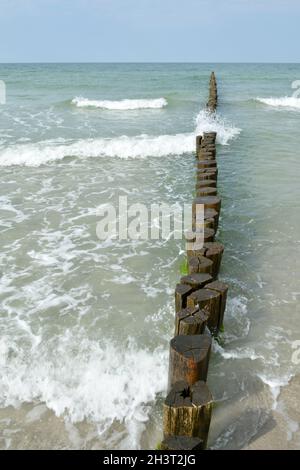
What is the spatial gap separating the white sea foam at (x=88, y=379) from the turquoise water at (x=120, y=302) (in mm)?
11

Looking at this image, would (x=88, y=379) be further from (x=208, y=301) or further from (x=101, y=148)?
(x=101, y=148)

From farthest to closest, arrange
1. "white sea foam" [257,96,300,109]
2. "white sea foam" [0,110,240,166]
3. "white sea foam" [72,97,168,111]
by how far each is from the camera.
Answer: "white sea foam" [257,96,300,109] → "white sea foam" [72,97,168,111] → "white sea foam" [0,110,240,166]

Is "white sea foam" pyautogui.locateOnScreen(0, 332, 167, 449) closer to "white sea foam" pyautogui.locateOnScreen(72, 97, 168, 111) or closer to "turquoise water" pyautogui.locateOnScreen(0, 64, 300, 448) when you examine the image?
"turquoise water" pyautogui.locateOnScreen(0, 64, 300, 448)

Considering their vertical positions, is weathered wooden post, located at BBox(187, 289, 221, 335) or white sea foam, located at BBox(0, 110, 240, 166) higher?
white sea foam, located at BBox(0, 110, 240, 166)

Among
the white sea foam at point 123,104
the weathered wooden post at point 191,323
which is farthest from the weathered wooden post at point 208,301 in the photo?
the white sea foam at point 123,104

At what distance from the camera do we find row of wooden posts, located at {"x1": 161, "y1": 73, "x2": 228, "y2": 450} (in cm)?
249

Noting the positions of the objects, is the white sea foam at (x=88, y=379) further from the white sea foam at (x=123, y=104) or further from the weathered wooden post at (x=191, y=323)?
the white sea foam at (x=123, y=104)

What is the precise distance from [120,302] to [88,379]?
121 cm

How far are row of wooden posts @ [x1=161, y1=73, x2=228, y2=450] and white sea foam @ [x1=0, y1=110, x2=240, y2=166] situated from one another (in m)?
7.04

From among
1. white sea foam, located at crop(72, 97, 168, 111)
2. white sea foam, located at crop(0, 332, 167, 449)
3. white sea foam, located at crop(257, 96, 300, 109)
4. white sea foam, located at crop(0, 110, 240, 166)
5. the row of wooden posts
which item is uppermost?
white sea foam, located at crop(257, 96, 300, 109)

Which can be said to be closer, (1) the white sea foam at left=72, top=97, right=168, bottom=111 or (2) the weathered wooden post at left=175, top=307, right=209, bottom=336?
(2) the weathered wooden post at left=175, top=307, right=209, bottom=336

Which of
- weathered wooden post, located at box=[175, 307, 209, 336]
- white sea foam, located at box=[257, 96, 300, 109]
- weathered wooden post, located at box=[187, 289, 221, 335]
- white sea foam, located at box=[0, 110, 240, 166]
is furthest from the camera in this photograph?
white sea foam, located at box=[257, 96, 300, 109]

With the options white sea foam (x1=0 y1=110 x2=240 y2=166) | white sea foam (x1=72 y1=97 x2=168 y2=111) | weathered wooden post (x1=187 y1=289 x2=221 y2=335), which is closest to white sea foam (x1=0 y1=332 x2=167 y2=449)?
weathered wooden post (x1=187 y1=289 x2=221 y2=335)
